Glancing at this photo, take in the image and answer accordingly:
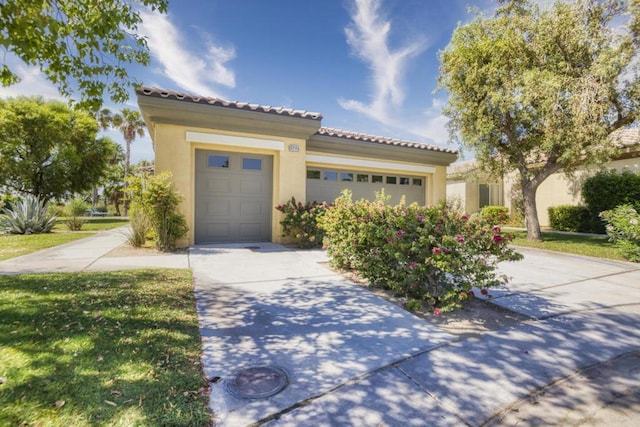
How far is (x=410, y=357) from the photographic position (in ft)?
8.84

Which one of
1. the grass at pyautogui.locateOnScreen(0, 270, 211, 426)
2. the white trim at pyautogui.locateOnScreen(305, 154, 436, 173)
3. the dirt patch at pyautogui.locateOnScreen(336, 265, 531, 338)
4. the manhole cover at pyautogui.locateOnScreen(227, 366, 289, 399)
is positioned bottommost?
the manhole cover at pyautogui.locateOnScreen(227, 366, 289, 399)

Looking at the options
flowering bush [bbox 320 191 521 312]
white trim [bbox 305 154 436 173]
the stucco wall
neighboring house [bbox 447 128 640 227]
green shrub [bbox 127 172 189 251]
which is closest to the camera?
flowering bush [bbox 320 191 521 312]

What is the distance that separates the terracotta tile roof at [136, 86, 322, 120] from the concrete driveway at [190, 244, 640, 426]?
17.9 ft

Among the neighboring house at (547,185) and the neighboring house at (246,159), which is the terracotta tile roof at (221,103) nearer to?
the neighboring house at (246,159)

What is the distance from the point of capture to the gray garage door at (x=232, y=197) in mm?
8930

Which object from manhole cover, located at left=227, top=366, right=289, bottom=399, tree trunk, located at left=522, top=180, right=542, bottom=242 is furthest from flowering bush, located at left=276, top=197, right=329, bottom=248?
tree trunk, located at left=522, top=180, right=542, bottom=242

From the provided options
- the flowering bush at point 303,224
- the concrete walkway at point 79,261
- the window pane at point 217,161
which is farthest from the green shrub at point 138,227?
the flowering bush at point 303,224

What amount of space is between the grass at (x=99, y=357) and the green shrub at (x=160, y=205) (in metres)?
3.29

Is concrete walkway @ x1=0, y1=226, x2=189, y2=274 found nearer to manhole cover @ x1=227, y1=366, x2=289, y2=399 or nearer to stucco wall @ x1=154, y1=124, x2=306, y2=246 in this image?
stucco wall @ x1=154, y1=124, x2=306, y2=246

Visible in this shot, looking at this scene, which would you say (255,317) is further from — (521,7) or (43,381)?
(521,7)

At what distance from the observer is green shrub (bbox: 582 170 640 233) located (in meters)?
11.7

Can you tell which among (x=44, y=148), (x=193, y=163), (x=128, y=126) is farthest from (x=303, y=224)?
(x=128, y=126)

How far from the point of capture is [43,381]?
212cm

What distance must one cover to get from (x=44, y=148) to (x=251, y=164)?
18.3m
